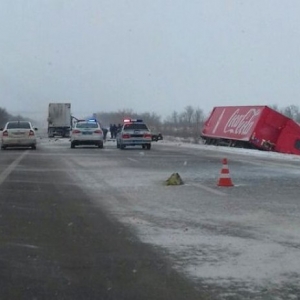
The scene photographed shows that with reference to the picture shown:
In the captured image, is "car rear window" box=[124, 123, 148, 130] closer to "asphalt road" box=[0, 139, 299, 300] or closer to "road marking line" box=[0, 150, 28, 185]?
"road marking line" box=[0, 150, 28, 185]

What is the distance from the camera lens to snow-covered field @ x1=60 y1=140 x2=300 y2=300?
766 cm

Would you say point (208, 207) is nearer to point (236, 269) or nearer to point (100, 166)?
point (236, 269)

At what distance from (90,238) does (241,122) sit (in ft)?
126

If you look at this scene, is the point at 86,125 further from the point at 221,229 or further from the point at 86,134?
the point at 221,229

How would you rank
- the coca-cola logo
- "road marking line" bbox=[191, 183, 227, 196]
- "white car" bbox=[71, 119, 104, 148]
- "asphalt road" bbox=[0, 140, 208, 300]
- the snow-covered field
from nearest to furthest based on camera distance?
"asphalt road" bbox=[0, 140, 208, 300], the snow-covered field, "road marking line" bbox=[191, 183, 227, 196], "white car" bbox=[71, 119, 104, 148], the coca-cola logo

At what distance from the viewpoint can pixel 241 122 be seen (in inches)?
1889

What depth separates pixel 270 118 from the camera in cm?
4428

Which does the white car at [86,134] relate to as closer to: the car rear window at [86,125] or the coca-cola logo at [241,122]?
the car rear window at [86,125]

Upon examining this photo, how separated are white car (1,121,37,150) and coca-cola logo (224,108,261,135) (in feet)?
43.9

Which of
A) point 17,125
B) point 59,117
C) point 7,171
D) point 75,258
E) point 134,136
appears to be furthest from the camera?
point 59,117

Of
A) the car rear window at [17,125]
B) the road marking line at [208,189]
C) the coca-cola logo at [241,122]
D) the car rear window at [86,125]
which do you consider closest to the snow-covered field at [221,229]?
the road marking line at [208,189]

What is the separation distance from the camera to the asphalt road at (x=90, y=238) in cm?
727

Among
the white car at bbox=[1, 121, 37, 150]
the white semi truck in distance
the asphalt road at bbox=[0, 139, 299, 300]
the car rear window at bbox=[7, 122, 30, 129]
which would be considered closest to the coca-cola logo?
the white car at bbox=[1, 121, 37, 150]

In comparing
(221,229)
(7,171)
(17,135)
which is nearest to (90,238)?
(221,229)
